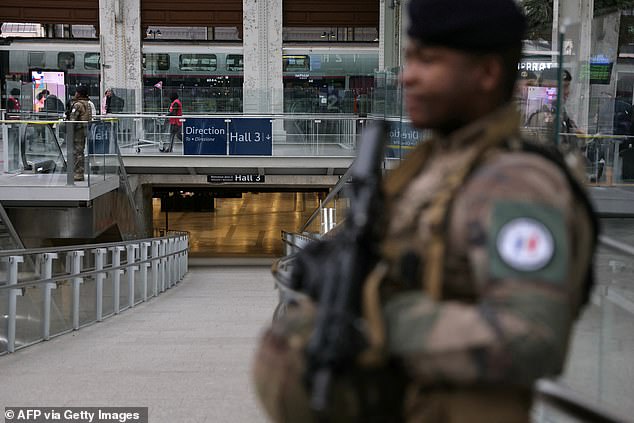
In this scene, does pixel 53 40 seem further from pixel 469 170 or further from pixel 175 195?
pixel 469 170

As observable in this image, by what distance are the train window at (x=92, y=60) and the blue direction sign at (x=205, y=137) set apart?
31.4 ft

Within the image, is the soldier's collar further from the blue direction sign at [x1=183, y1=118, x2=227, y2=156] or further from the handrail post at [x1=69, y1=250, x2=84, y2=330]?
the blue direction sign at [x1=183, y1=118, x2=227, y2=156]

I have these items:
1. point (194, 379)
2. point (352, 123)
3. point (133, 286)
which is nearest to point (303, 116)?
point (352, 123)

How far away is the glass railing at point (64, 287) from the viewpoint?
7.60 m

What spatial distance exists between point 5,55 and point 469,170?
30295mm

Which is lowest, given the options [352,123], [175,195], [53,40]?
[175,195]

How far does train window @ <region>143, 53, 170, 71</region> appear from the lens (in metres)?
28.1

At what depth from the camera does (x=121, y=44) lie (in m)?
27.0

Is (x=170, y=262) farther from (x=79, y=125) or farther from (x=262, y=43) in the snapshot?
(x=262, y=43)

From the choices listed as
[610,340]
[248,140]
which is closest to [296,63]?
[248,140]

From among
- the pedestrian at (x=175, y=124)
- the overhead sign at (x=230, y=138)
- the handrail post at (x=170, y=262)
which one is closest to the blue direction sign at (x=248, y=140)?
the overhead sign at (x=230, y=138)

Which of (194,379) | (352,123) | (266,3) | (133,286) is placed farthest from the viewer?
(266,3)

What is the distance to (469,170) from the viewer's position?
1.52 m

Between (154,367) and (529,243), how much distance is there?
5.91 m
